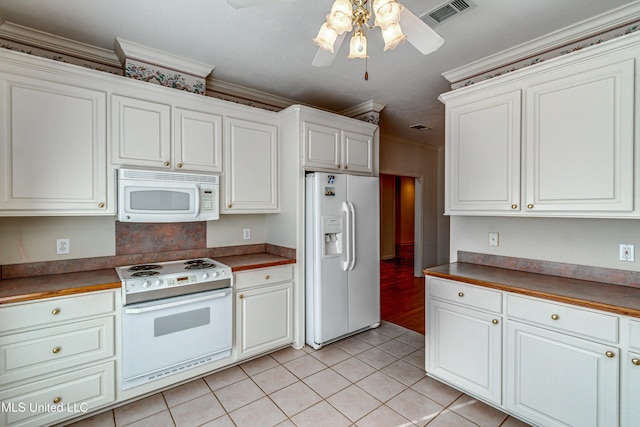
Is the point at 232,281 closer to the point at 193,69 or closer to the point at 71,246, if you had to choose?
the point at 71,246

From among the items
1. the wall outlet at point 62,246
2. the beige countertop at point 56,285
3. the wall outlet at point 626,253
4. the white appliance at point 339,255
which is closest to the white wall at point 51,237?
the wall outlet at point 62,246

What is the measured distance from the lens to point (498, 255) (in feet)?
8.48

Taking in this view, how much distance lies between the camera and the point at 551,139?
205 centimetres

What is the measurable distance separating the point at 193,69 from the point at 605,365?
360cm

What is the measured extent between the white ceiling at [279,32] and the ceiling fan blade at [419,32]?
59 centimetres

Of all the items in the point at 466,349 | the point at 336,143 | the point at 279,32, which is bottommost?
the point at 466,349

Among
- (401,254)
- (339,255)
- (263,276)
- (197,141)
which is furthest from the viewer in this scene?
(401,254)

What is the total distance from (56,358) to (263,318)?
1.46 meters

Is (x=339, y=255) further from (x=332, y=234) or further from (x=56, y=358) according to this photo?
(x=56, y=358)

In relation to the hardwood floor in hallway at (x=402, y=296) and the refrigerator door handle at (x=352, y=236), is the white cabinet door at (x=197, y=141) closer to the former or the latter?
the refrigerator door handle at (x=352, y=236)

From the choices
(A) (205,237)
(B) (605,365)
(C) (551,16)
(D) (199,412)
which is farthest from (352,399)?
(C) (551,16)

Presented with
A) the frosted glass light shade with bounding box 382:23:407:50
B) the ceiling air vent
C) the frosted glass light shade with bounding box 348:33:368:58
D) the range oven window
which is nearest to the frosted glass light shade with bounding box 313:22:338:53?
the frosted glass light shade with bounding box 348:33:368:58

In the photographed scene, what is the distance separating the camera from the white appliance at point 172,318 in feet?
6.97

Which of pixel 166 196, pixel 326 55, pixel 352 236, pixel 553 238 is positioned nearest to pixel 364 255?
pixel 352 236
